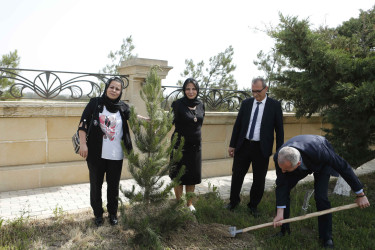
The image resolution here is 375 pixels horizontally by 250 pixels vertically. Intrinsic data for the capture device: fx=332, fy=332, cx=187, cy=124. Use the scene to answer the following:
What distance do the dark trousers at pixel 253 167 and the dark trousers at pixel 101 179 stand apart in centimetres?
167

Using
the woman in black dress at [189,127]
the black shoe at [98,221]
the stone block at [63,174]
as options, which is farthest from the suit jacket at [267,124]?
the stone block at [63,174]

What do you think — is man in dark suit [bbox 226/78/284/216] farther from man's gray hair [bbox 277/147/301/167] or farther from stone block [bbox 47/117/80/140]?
stone block [bbox 47/117/80/140]

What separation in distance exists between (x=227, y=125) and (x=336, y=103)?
253cm

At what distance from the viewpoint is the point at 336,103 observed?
18.4ft

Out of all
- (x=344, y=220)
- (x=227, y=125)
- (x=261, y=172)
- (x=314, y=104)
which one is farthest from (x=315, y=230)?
(x=227, y=125)

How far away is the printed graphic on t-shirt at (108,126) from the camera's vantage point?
3.83m

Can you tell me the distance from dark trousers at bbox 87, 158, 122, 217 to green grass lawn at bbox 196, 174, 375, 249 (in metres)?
1.19

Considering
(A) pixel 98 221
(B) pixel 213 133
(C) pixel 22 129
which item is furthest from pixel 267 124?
(C) pixel 22 129

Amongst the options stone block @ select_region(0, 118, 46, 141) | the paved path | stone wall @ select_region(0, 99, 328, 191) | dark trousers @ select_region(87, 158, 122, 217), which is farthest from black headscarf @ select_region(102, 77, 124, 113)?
stone block @ select_region(0, 118, 46, 141)

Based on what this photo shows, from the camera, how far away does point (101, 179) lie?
3.97 meters

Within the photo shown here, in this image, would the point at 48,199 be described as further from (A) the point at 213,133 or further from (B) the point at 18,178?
(A) the point at 213,133

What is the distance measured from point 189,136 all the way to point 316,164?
61.5 inches

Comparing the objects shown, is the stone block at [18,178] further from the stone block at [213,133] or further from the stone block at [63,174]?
the stone block at [213,133]

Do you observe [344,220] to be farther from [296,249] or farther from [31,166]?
[31,166]
